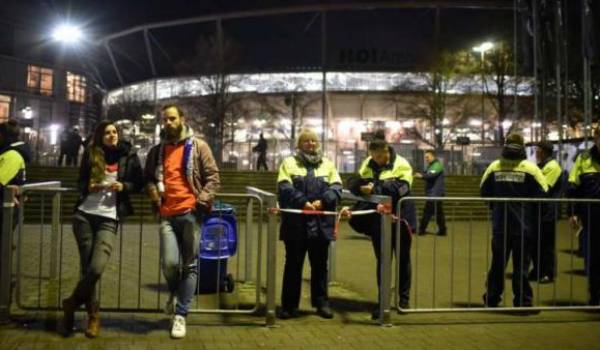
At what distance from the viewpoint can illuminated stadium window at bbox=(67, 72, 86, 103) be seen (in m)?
57.8

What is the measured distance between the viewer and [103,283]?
7.93m

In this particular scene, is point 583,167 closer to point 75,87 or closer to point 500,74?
point 500,74

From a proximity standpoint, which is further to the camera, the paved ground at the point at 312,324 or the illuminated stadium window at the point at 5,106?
the illuminated stadium window at the point at 5,106

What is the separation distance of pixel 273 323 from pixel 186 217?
4.70 ft

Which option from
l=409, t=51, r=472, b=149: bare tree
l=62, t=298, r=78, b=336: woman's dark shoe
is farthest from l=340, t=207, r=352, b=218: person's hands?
l=409, t=51, r=472, b=149: bare tree

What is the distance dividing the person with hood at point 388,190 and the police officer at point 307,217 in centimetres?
47

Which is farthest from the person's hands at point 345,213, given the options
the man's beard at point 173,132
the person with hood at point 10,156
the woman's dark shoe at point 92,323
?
the person with hood at point 10,156

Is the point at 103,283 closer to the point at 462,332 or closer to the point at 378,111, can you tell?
the point at 462,332

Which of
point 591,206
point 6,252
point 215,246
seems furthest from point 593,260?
point 6,252

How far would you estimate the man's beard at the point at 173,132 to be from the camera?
567cm

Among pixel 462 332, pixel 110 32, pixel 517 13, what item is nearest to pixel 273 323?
pixel 462 332

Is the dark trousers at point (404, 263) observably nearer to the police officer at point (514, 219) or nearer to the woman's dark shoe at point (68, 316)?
the police officer at point (514, 219)

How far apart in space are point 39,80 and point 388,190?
174 ft

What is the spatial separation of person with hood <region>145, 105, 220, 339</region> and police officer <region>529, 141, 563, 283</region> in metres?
4.47
